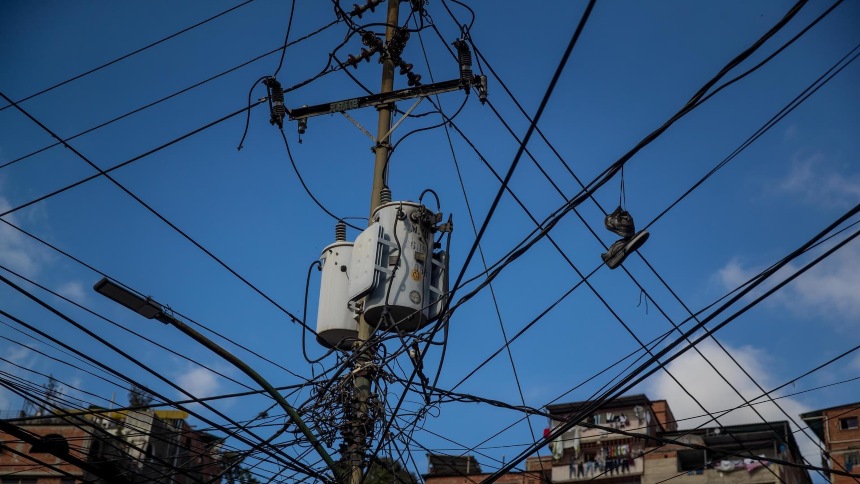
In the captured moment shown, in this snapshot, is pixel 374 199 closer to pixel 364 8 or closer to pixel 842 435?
pixel 364 8

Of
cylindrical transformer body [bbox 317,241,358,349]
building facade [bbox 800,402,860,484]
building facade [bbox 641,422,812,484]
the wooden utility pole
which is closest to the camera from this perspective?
the wooden utility pole

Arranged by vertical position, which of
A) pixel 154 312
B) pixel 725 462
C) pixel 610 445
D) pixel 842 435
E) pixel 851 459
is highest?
pixel 610 445

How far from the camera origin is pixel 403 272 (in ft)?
36.3

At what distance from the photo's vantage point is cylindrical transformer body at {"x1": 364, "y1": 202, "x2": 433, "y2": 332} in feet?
→ 35.9

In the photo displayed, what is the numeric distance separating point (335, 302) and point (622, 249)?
4.05 metres

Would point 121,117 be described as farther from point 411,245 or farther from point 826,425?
point 826,425

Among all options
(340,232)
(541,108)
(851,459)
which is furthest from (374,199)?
(851,459)

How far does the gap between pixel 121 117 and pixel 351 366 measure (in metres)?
4.09

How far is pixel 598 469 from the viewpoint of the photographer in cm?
5491

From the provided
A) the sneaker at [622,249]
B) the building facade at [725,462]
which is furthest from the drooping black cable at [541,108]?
the building facade at [725,462]

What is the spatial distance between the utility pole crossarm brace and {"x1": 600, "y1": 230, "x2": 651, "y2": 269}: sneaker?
12.7 ft

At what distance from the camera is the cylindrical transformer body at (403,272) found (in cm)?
1094


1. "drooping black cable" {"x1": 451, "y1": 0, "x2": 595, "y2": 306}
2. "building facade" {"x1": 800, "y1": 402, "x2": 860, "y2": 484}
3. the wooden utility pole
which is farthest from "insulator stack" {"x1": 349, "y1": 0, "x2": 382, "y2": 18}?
"building facade" {"x1": 800, "y1": 402, "x2": 860, "y2": 484}

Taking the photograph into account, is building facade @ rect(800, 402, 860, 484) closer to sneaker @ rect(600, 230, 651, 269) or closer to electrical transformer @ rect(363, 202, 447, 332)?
electrical transformer @ rect(363, 202, 447, 332)
